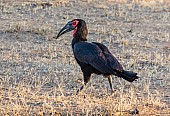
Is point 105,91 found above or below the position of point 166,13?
above

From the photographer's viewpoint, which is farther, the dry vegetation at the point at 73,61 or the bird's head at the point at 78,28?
the bird's head at the point at 78,28

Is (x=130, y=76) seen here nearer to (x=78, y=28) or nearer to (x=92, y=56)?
(x=92, y=56)

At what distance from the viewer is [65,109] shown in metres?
7.41

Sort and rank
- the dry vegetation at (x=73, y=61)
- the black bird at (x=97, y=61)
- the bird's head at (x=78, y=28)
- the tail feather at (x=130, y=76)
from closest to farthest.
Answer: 1. the dry vegetation at (x=73, y=61)
2. the tail feather at (x=130, y=76)
3. the black bird at (x=97, y=61)
4. the bird's head at (x=78, y=28)

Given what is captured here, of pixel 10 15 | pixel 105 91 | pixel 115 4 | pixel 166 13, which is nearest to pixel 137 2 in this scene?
pixel 115 4

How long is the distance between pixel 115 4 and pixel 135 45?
1084cm

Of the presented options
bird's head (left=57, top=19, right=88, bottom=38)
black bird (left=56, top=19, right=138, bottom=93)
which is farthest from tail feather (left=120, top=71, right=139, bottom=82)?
bird's head (left=57, top=19, right=88, bottom=38)

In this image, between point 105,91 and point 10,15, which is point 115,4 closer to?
point 10,15

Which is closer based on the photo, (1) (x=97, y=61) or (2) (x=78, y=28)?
(1) (x=97, y=61)

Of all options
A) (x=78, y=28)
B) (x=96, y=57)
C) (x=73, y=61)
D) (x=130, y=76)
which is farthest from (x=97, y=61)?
(x=73, y=61)

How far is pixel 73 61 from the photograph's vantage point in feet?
37.4

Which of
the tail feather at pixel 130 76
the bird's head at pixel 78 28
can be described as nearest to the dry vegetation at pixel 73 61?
the tail feather at pixel 130 76

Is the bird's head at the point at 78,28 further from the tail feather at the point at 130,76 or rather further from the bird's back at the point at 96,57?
the tail feather at the point at 130,76

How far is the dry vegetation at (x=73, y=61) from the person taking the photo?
7.68m
